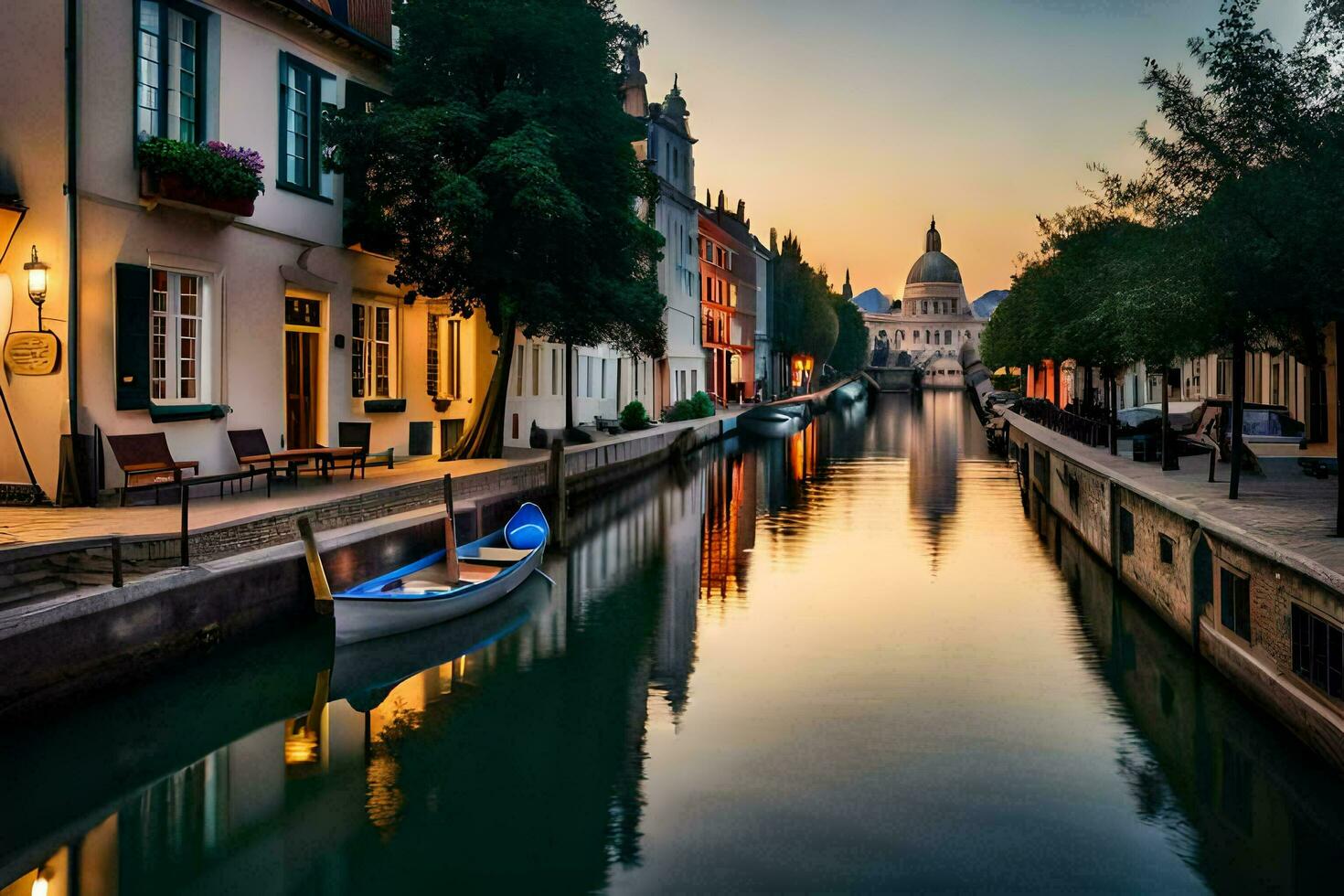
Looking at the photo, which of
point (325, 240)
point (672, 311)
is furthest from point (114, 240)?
point (672, 311)

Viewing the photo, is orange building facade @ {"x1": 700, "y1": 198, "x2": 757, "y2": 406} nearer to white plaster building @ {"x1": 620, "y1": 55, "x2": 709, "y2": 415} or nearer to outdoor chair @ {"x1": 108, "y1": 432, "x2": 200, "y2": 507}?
white plaster building @ {"x1": 620, "y1": 55, "x2": 709, "y2": 415}

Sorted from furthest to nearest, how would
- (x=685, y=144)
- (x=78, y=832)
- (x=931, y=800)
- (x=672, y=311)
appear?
(x=685, y=144) < (x=672, y=311) < (x=931, y=800) < (x=78, y=832)

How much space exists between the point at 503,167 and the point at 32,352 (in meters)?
9.55

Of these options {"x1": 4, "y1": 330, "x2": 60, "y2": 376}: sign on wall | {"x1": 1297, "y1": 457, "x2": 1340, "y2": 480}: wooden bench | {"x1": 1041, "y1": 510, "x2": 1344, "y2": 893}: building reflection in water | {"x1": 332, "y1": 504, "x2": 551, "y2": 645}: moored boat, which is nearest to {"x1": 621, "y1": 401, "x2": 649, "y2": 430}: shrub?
{"x1": 332, "y1": 504, "x2": 551, "y2": 645}: moored boat

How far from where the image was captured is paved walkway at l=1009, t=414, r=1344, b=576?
12.4 meters

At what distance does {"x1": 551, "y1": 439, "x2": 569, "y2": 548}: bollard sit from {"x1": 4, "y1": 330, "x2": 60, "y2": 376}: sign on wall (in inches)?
389

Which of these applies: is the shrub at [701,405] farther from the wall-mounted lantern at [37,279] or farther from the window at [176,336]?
the wall-mounted lantern at [37,279]

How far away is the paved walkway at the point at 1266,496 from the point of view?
12.4m

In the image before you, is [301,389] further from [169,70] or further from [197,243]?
[169,70]

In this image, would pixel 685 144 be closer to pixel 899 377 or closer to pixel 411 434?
pixel 411 434

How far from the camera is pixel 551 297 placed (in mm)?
26281

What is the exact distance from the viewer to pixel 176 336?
→ 1892 centimetres

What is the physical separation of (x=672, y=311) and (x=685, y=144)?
34.6 feet

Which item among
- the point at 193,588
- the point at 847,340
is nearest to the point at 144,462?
the point at 193,588
